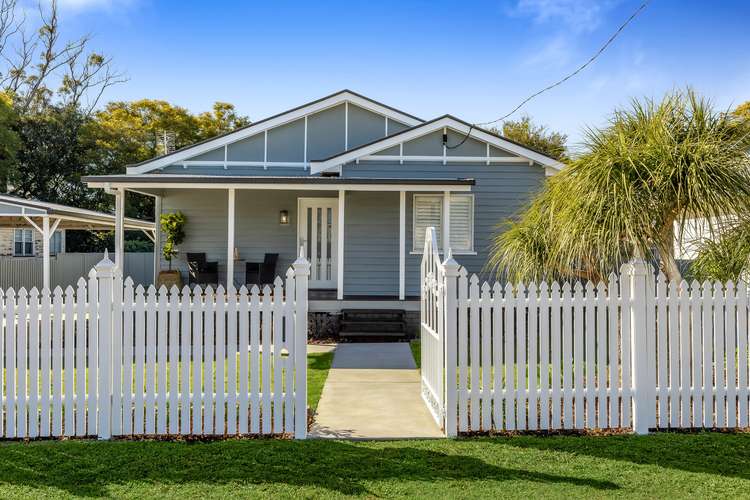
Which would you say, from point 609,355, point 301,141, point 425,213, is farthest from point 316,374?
point 301,141

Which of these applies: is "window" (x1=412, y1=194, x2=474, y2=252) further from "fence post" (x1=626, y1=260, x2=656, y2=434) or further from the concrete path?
"fence post" (x1=626, y1=260, x2=656, y2=434)

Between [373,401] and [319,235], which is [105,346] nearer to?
[373,401]

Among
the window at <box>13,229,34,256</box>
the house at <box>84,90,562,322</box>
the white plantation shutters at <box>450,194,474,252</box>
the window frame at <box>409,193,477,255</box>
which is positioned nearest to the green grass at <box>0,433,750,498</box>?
the house at <box>84,90,562,322</box>

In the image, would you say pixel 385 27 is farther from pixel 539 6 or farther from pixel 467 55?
pixel 539 6

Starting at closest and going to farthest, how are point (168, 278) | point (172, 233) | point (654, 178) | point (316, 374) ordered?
point (654, 178) < point (316, 374) < point (168, 278) < point (172, 233)

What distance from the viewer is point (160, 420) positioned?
4.73m

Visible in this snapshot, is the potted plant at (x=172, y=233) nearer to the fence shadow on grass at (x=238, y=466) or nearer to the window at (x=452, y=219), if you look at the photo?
the window at (x=452, y=219)

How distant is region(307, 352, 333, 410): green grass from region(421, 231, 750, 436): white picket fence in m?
1.90

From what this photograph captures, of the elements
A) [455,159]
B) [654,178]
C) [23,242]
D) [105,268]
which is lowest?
[105,268]

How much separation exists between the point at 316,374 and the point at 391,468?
3695 mm

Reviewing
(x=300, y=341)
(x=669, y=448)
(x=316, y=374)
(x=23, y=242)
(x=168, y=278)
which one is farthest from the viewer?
(x=23, y=242)

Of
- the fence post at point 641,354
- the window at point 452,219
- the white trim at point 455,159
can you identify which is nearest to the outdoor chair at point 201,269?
the white trim at point 455,159

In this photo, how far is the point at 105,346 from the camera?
15.3ft

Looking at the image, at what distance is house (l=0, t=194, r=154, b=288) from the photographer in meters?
14.7
